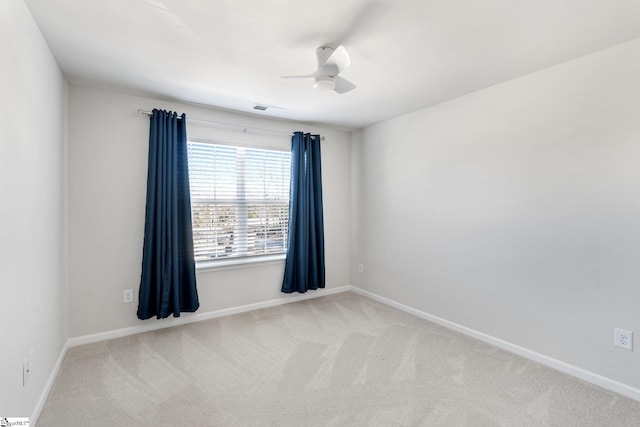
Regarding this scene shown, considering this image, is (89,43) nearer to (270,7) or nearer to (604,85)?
(270,7)

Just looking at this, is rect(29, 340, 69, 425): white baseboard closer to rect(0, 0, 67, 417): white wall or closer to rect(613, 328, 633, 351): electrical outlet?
rect(0, 0, 67, 417): white wall

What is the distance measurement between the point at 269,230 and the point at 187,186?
1.18 m

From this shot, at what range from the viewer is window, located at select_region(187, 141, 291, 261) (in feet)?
11.3

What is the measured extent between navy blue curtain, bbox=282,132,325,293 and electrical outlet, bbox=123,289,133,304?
5.53 feet

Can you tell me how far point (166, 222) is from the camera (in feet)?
10.0

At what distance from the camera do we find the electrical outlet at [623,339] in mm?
2053

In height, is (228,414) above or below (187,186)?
below

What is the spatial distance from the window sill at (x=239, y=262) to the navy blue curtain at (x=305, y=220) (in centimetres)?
16

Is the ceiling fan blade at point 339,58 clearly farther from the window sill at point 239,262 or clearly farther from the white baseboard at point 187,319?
the white baseboard at point 187,319

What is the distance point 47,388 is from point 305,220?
278 centimetres

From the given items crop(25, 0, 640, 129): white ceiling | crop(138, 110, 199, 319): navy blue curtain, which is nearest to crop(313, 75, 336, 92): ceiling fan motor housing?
crop(25, 0, 640, 129): white ceiling

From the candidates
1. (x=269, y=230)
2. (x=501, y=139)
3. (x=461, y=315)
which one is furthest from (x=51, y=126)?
(x=461, y=315)

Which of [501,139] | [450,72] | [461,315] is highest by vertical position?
[450,72]

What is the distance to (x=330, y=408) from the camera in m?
1.92
